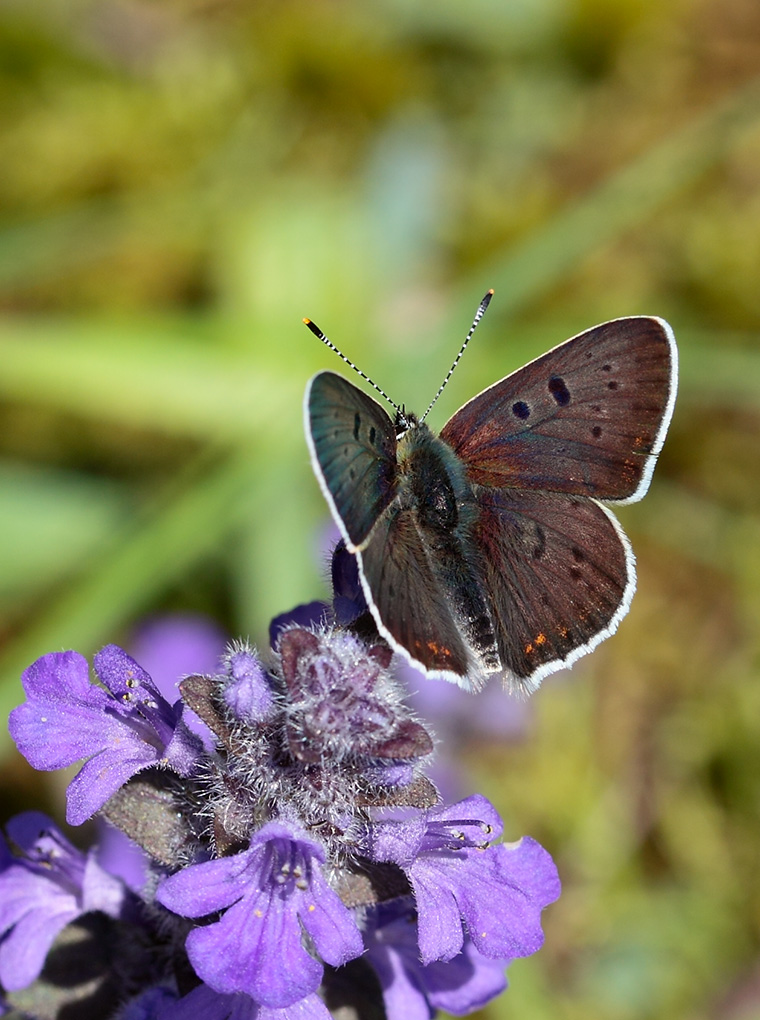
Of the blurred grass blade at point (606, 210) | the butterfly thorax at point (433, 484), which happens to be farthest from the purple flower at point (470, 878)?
the blurred grass blade at point (606, 210)

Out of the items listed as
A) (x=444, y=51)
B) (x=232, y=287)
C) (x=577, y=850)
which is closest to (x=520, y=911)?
(x=577, y=850)

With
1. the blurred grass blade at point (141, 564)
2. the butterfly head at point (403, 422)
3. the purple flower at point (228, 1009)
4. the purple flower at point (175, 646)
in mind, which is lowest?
the purple flower at point (228, 1009)

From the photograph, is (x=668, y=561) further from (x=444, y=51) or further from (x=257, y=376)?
(x=444, y=51)

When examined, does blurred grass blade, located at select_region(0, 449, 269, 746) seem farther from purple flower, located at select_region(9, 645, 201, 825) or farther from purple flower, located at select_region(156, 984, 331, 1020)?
purple flower, located at select_region(156, 984, 331, 1020)

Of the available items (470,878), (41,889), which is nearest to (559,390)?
(470,878)

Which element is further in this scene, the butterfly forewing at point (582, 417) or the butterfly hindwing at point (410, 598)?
the butterfly forewing at point (582, 417)

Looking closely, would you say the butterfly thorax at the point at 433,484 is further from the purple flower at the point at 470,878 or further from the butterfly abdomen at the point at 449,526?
the purple flower at the point at 470,878
